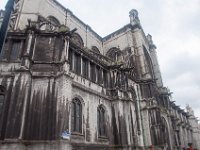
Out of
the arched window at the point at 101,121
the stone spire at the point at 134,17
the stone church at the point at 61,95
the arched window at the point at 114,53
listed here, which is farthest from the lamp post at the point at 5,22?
the stone spire at the point at 134,17

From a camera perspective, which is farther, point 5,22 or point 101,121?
point 101,121

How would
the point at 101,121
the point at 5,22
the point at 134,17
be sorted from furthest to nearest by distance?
1. the point at 134,17
2. the point at 101,121
3. the point at 5,22

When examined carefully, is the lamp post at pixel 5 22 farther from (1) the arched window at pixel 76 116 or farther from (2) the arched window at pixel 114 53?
(2) the arched window at pixel 114 53

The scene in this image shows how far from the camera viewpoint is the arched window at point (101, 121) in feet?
57.7

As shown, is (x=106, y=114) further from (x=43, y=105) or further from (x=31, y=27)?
(x=31, y=27)

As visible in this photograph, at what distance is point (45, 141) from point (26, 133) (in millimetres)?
1324

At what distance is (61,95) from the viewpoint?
13531mm

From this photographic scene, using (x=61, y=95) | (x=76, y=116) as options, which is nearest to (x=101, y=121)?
(x=76, y=116)

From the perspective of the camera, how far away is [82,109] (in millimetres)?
16156

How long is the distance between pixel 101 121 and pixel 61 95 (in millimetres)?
6136

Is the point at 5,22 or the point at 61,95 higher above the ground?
the point at 61,95

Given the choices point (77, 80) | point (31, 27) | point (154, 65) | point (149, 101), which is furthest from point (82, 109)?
point (154, 65)

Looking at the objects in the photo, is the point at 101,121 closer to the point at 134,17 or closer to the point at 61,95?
the point at 61,95

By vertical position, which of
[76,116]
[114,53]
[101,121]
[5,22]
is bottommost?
[101,121]
